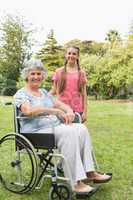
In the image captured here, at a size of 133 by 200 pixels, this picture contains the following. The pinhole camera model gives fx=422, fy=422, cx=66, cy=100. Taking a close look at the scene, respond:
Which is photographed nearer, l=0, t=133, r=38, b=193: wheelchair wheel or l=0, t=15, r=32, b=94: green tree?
l=0, t=133, r=38, b=193: wheelchair wheel

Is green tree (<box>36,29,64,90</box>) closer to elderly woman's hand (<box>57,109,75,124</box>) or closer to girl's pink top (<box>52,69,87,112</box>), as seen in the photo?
girl's pink top (<box>52,69,87,112</box>)

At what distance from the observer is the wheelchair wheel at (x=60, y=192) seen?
3.06 meters

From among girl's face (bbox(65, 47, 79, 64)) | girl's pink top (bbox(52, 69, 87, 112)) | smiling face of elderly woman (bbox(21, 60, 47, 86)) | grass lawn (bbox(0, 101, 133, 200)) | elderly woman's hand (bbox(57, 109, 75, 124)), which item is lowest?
grass lawn (bbox(0, 101, 133, 200))

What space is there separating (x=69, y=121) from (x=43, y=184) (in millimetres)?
671

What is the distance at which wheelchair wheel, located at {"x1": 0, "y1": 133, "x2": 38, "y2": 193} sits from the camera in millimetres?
3102

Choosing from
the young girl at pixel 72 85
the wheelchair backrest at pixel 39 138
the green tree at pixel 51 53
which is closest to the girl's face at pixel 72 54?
the young girl at pixel 72 85

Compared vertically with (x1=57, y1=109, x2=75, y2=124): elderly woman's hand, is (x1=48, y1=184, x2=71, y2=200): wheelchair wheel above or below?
below

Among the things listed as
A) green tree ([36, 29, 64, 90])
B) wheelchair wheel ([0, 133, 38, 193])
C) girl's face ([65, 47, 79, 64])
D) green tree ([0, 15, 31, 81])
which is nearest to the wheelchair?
wheelchair wheel ([0, 133, 38, 193])

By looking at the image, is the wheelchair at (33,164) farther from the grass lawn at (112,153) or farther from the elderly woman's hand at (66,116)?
the elderly woman's hand at (66,116)

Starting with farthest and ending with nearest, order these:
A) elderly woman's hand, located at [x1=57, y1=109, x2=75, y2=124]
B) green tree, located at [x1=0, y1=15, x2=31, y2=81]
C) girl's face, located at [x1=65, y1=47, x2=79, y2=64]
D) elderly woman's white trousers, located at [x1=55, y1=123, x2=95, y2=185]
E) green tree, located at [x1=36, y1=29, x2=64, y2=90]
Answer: green tree, located at [x1=0, y1=15, x2=31, y2=81] → green tree, located at [x1=36, y1=29, x2=64, y2=90] → girl's face, located at [x1=65, y1=47, x2=79, y2=64] → elderly woman's hand, located at [x1=57, y1=109, x2=75, y2=124] → elderly woman's white trousers, located at [x1=55, y1=123, x2=95, y2=185]

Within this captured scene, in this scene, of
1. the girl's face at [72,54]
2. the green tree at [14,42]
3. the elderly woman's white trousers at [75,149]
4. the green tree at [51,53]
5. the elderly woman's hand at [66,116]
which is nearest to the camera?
the elderly woman's white trousers at [75,149]

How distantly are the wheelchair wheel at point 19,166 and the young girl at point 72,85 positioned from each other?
68 cm

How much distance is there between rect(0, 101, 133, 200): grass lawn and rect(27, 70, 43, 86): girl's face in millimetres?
877

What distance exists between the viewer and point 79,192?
3035mm
